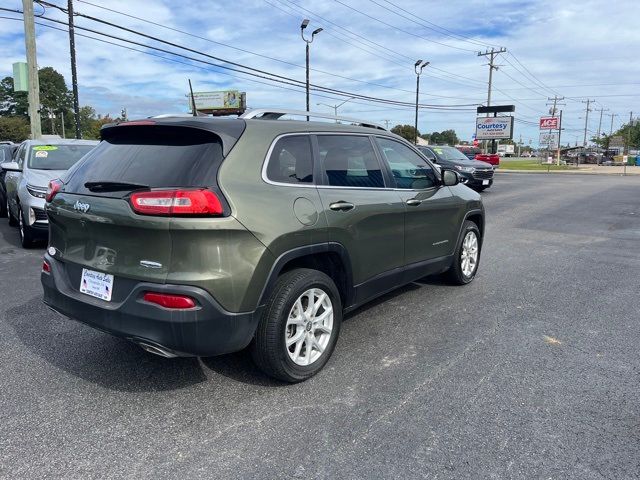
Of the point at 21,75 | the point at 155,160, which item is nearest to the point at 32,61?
the point at 21,75

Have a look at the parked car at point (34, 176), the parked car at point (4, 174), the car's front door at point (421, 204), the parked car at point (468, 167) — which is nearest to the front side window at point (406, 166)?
the car's front door at point (421, 204)

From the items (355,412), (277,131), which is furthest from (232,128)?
(355,412)

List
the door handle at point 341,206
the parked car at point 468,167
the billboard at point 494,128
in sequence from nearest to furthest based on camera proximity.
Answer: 1. the door handle at point 341,206
2. the parked car at point 468,167
3. the billboard at point 494,128

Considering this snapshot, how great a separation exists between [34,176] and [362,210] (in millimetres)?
6442

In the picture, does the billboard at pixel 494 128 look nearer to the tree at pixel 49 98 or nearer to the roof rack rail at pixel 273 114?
the roof rack rail at pixel 273 114

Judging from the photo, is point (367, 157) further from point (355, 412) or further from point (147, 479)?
point (147, 479)

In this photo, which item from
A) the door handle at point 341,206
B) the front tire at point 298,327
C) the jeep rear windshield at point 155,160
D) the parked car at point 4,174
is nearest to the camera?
the jeep rear windshield at point 155,160

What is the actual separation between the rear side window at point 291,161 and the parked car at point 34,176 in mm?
5455

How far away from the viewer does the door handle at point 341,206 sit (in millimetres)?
3547

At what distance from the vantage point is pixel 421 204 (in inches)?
181

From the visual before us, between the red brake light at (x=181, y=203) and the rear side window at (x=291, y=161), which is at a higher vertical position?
the rear side window at (x=291, y=161)

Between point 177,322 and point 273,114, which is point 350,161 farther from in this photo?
point 177,322

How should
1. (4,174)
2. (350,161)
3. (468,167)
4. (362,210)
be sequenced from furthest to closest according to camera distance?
1. (468,167)
2. (4,174)
3. (350,161)
4. (362,210)

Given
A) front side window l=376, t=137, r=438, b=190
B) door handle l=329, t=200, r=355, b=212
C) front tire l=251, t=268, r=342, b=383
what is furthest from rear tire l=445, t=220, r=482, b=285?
front tire l=251, t=268, r=342, b=383
